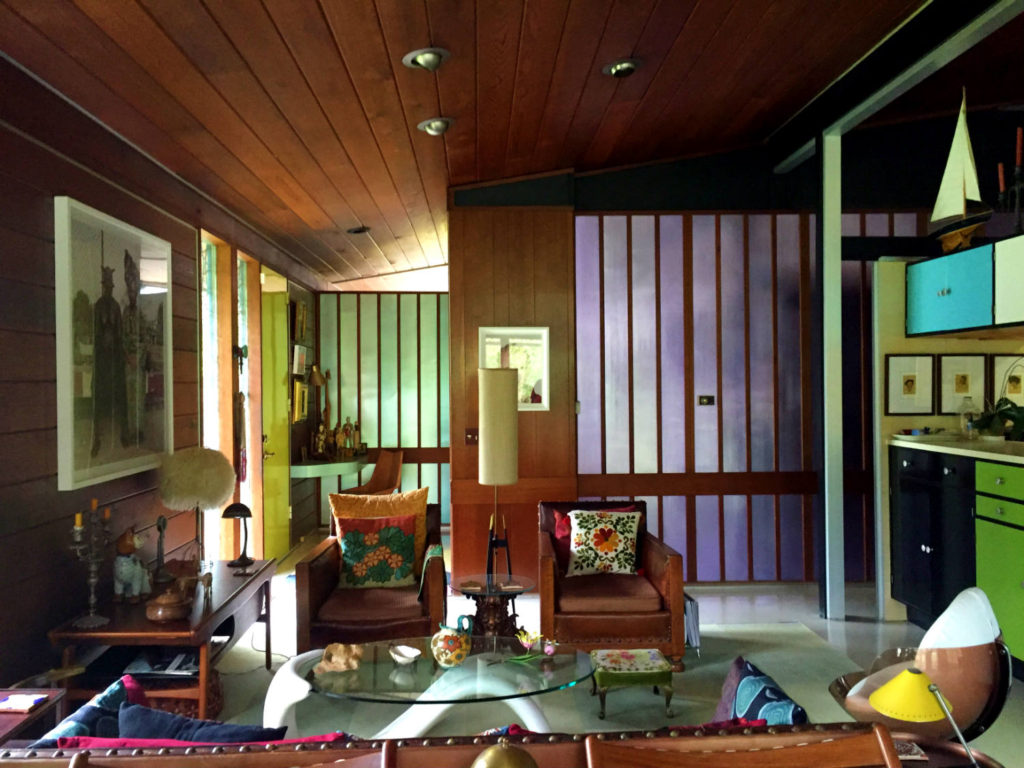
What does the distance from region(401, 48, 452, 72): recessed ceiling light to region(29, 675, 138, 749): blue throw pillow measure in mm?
2331

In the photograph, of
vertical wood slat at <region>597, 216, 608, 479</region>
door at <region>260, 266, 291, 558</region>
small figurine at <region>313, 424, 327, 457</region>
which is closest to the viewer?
vertical wood slat at <region>597, 216, 608, 479</region>

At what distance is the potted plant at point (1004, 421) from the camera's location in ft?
14.4

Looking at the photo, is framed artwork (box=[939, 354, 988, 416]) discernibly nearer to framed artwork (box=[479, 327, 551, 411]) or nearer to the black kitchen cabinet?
the black kitchen cabinet

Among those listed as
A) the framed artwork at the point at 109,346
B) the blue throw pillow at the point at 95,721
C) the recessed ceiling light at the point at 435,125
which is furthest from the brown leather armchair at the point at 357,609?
the recessed ceiling light at the point at 435,125

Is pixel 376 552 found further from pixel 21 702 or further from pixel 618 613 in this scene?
pixel 21 702

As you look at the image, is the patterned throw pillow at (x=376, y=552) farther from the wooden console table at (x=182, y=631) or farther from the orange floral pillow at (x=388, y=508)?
the wooden console table at (x=182, y=631)

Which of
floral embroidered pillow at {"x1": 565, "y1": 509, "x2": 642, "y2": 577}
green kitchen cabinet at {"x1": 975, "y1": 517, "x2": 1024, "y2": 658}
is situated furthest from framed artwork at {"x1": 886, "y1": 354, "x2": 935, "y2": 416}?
floral embroidered pillow at {"x1": 565, "y1": 509, "x2": 642, "y2": 577}

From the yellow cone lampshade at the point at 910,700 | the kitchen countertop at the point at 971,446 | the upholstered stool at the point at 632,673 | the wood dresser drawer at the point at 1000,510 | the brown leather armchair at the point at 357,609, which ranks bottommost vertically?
the upholstered stool at the point at 632,673

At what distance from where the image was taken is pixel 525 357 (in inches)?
214

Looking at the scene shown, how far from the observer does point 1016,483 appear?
3641mm

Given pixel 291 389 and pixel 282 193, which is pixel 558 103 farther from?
pixel 291 389

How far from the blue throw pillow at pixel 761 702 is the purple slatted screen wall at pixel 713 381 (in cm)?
375

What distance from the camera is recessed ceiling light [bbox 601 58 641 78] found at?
357cm

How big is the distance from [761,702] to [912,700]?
1.17ft
